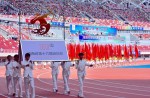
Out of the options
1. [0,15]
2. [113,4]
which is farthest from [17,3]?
[113,4]

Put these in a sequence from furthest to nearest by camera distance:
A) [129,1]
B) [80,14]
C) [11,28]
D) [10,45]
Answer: [129,1]
[80,14]
[11,28]
[10,45]

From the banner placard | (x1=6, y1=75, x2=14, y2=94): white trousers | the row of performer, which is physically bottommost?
(x1=6, y1=75, x2=14, y2=94): white trousers

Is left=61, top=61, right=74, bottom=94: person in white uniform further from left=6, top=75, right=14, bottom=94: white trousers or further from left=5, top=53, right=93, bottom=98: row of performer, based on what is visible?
left=6, top=75, right=14, bottom=94: white trousers

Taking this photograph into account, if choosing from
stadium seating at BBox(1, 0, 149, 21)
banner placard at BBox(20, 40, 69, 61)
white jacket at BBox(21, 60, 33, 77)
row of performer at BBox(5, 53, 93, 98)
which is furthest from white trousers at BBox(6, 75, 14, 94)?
stadium seating at BBox(1, 0, 149, 21)

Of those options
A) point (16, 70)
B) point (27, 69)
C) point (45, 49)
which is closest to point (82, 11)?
point (45, 49)

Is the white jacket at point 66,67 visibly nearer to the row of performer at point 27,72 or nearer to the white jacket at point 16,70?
the row of performer at point 27,72

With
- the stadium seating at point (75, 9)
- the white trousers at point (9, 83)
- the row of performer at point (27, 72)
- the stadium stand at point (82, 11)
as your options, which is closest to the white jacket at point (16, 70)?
the row of performer at point (27, 72)

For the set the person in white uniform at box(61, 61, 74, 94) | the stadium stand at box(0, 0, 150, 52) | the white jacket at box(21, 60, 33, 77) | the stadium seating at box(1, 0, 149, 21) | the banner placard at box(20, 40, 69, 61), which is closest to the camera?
the white jacket at box(21, 60, 33, 77)

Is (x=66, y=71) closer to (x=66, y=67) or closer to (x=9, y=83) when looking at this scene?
(x=66, y=67)

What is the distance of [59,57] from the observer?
51.8ft

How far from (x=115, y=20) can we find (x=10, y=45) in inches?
1105

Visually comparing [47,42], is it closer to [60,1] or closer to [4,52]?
[4,52]

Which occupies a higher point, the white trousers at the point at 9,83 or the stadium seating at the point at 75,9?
the stadium seating at the point at 75,9

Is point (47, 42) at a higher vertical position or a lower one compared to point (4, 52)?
higher
